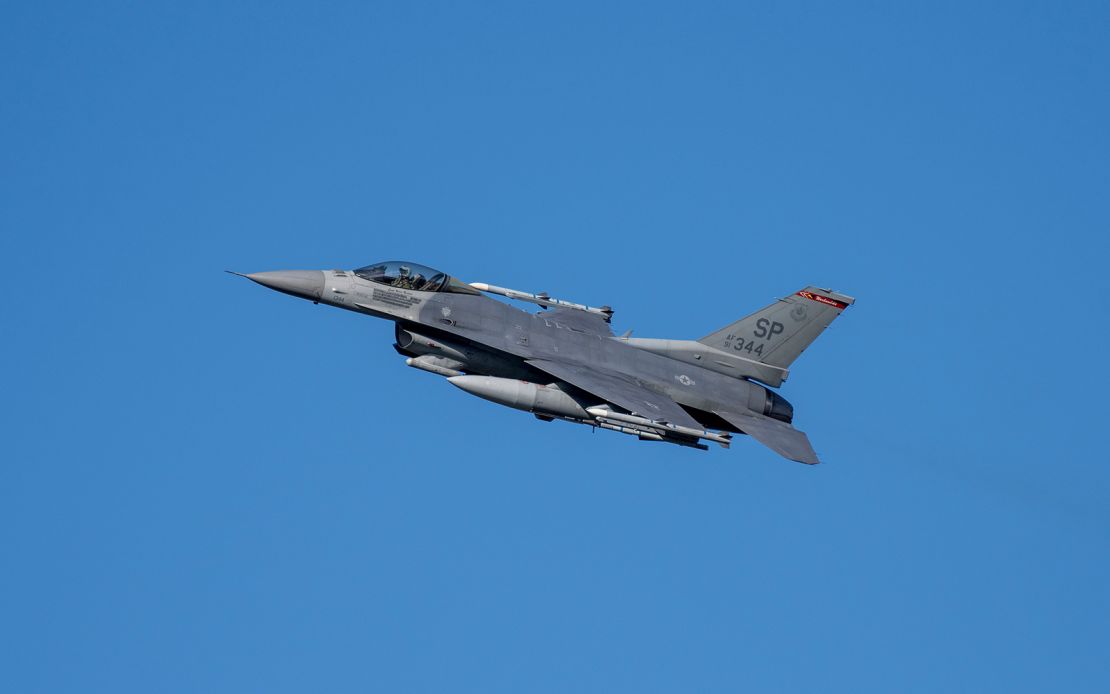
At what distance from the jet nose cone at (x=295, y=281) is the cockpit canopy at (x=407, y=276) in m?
0.82

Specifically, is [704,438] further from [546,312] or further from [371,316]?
[371,316]

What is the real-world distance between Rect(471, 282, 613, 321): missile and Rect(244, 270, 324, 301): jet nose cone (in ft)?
9.97

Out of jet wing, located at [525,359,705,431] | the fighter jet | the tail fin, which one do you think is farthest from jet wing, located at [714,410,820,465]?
the tail fin

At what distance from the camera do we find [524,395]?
959 inches

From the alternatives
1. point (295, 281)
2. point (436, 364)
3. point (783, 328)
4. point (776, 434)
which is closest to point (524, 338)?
point (436, 364)

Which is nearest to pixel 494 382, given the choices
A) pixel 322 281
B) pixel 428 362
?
pixel 428 362

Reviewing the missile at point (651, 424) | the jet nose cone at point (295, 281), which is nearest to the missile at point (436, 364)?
the jet nose cone at point (295, 281)

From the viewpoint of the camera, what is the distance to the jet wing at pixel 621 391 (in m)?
24.2

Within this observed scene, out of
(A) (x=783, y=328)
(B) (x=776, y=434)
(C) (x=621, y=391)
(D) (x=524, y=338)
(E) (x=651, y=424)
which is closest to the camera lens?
(E) (x=651, y=424)

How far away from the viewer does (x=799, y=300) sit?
2712cm

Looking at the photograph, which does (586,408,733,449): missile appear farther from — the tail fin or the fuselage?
the tail fin

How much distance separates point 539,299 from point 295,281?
15.9ft

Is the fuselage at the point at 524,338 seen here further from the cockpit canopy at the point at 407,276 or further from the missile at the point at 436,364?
the missile at the point at 436,364

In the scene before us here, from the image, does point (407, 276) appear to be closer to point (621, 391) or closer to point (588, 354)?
point (588, 354)
